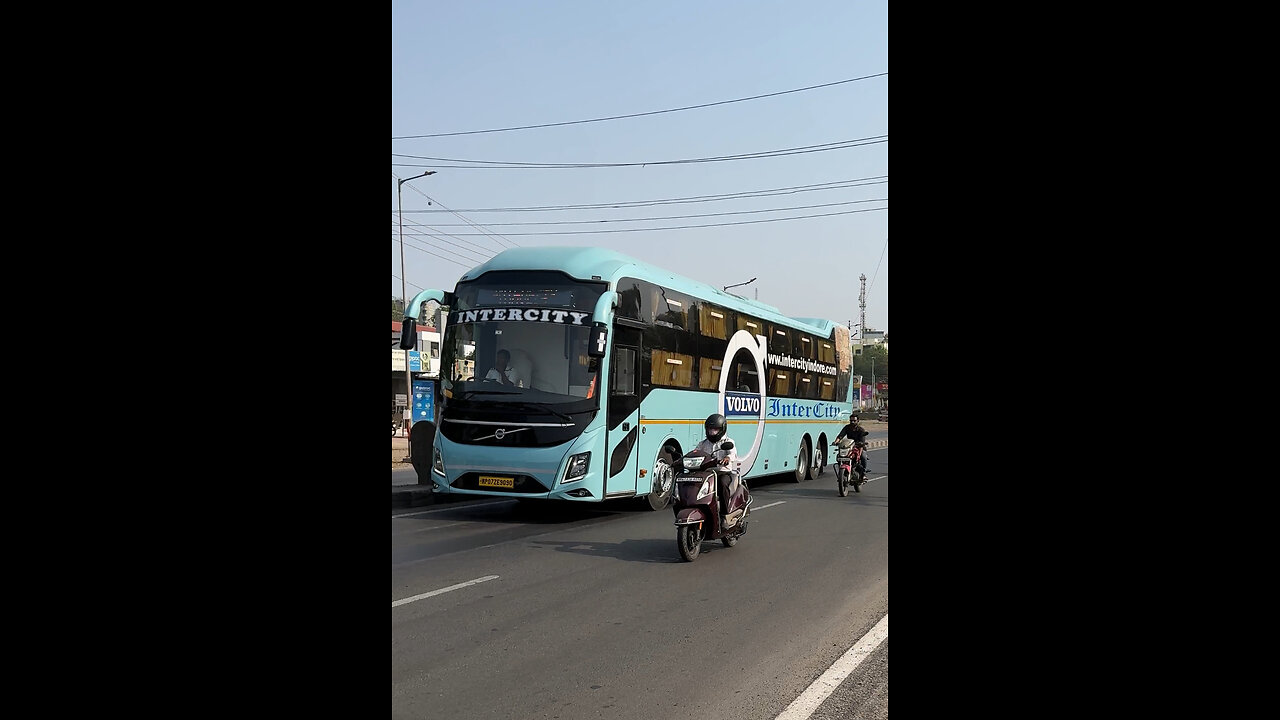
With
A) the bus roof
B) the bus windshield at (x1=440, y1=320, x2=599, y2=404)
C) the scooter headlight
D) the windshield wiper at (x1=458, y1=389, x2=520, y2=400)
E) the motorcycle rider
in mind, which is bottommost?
the scooter headlight

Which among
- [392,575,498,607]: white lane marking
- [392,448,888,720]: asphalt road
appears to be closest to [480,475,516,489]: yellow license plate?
[392,448,888,720]: asphalt road

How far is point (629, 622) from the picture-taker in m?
6.64

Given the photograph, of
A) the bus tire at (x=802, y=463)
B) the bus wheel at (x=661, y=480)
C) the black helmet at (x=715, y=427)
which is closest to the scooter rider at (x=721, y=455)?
the black helmet at (x=715, y=427)

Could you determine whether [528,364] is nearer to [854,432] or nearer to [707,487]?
[707,487]

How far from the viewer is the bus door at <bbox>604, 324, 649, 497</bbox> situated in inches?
510

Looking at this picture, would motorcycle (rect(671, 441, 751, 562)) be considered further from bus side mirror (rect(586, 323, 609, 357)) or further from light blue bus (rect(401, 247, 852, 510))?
light blue bus (rect(401, 247, 852, 510))

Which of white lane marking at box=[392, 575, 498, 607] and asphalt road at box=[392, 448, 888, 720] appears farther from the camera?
white lane marking at box=[392, 575, 498, 607]

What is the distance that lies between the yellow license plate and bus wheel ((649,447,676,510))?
2.53m
